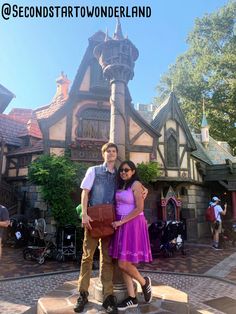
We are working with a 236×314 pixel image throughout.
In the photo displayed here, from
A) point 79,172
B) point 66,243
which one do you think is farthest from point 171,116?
point 66,243

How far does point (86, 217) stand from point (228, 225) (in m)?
11.8

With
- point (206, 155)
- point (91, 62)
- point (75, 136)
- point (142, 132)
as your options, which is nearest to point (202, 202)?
point (206, 155)

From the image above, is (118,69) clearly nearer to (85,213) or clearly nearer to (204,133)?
(85,213)

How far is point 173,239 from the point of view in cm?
955

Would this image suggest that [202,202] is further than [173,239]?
Yes

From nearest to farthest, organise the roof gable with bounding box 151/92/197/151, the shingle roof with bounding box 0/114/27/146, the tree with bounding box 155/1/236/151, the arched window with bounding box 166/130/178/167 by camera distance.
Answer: the arched window with bounding box 166/130/178/167 < the roof gable with bounding box 151/92/197/151 < the shingle roof with bounding box 0/114/27/146 < the tree with bounding box 155/1/236/151

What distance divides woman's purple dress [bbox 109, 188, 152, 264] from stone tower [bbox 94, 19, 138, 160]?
128 centimetres

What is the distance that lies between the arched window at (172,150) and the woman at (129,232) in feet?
33.4

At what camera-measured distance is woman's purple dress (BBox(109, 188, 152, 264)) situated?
3365 mm

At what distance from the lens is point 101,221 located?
10.9 ft

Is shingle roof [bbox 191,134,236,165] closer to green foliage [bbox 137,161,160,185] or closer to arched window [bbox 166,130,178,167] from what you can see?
arched window [bbox 166,130,178,167]

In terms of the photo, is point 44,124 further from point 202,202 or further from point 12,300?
point 202,202

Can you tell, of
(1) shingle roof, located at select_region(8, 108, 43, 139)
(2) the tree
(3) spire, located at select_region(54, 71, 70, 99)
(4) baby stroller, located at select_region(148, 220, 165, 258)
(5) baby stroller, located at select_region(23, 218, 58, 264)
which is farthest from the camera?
(2) the tree

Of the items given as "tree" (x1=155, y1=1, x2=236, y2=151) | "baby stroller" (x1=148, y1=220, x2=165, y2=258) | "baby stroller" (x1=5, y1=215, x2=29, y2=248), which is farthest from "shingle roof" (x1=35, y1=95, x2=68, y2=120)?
"tree" (x1=155, y1=1, x2=236, y2=151)
